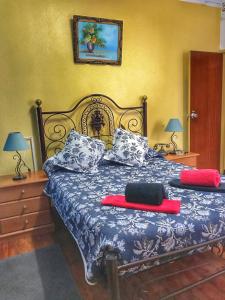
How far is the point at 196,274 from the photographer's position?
187 centimetres

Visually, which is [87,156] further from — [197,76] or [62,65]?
Answer: [197,76]

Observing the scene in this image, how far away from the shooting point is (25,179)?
258 cm

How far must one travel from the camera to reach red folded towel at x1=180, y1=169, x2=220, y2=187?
6.00ft

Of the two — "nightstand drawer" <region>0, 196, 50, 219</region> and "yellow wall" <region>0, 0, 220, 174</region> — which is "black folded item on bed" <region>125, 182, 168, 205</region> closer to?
"nightstand drawer" <region>0, 196, 50, 219</region>

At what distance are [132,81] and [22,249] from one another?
2.44 metres

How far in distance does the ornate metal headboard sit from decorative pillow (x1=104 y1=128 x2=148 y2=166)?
0.39 m

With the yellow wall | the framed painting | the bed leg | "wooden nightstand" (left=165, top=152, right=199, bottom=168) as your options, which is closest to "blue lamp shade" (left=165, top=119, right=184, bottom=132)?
the yellow wall

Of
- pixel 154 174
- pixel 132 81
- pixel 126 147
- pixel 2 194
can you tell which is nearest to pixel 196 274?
pixel 154 174

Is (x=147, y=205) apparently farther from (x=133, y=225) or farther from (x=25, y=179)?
(x=25, y=179)

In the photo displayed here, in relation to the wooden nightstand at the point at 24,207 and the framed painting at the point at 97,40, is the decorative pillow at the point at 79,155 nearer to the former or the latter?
the wooden nightstand at the point at 24,207

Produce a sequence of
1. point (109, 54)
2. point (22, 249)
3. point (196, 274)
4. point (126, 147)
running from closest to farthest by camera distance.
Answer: point (196, 274), point (22, 249), point (126, 147), point (109, 54)

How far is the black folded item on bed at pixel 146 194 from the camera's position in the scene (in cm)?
155

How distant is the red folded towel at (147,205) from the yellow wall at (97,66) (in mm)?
1666

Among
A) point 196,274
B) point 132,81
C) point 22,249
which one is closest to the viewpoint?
point 196,274
